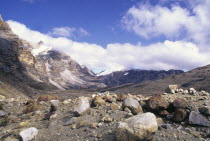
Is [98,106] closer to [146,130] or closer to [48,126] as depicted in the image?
[48,126]

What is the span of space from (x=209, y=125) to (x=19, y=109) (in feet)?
42.3

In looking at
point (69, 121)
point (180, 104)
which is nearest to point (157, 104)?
point (180, 104)

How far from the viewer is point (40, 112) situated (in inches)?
495

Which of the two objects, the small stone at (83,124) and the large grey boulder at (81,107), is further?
the large grey boulder at (81,107)

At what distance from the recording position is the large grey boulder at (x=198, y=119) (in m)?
8.41

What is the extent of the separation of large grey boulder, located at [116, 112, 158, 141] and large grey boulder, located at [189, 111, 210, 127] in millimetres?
2454

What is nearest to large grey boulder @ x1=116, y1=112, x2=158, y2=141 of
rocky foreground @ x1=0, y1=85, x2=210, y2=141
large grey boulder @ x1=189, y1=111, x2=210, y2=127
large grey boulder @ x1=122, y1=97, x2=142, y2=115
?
rocky foreground @ x1=0, y1=85, x2=210, y2=141

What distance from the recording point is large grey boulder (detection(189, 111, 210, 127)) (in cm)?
841

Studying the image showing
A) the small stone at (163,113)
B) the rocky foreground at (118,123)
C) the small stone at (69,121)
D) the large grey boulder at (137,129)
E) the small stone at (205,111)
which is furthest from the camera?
the small stone at (163,113)

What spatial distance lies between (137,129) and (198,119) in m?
3.27

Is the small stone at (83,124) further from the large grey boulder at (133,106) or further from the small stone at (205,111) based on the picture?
the small stone at (205,111)

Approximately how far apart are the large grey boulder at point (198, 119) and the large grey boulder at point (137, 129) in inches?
96.6

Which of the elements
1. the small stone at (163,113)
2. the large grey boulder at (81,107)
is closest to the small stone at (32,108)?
the large grey boulder at (81,107)

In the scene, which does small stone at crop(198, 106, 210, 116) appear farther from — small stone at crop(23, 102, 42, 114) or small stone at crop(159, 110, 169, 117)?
small stone at crop(23, 102, 42, 114)
